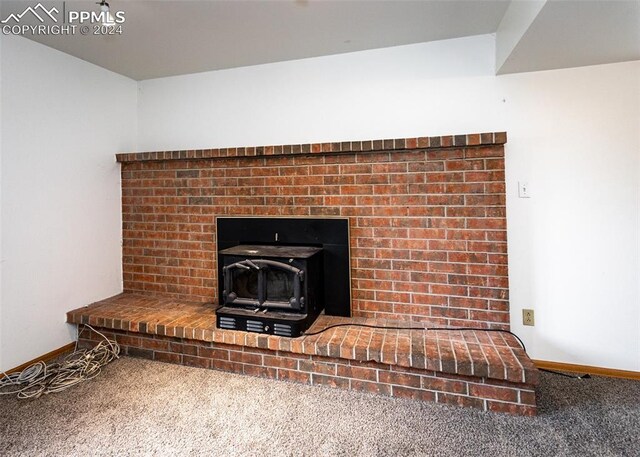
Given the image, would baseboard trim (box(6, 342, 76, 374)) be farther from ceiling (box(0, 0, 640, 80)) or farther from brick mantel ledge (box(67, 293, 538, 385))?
ceiling (box(0, 0, 640, 80))

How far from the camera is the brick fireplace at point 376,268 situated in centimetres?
190

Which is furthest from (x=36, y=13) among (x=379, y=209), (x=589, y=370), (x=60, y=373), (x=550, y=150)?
(x=589, y=370)

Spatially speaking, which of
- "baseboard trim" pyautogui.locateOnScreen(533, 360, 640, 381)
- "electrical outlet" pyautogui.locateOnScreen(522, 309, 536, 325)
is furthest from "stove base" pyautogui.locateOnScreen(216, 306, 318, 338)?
"baseboard trim" pyautogui.locateOnScreen(533, 360, 640, 381)

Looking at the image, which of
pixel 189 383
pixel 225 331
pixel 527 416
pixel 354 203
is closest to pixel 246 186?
pixel 354 203

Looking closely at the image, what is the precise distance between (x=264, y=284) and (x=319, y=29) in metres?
1.77

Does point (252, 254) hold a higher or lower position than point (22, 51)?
lower

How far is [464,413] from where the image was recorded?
1759 millimetres

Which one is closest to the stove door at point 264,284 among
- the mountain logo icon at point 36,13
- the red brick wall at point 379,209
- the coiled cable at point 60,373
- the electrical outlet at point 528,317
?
the red brick wall at point 379,209

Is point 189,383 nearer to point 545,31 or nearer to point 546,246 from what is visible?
point 546,246

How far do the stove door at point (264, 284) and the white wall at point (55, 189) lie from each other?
137cm

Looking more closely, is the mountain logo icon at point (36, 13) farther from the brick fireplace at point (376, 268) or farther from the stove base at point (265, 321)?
the stove base at point (265, 321)

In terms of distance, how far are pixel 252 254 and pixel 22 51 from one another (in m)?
2.13

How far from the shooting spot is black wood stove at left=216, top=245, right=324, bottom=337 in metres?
2.17

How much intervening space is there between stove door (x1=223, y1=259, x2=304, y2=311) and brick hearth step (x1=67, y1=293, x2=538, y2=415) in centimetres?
22
